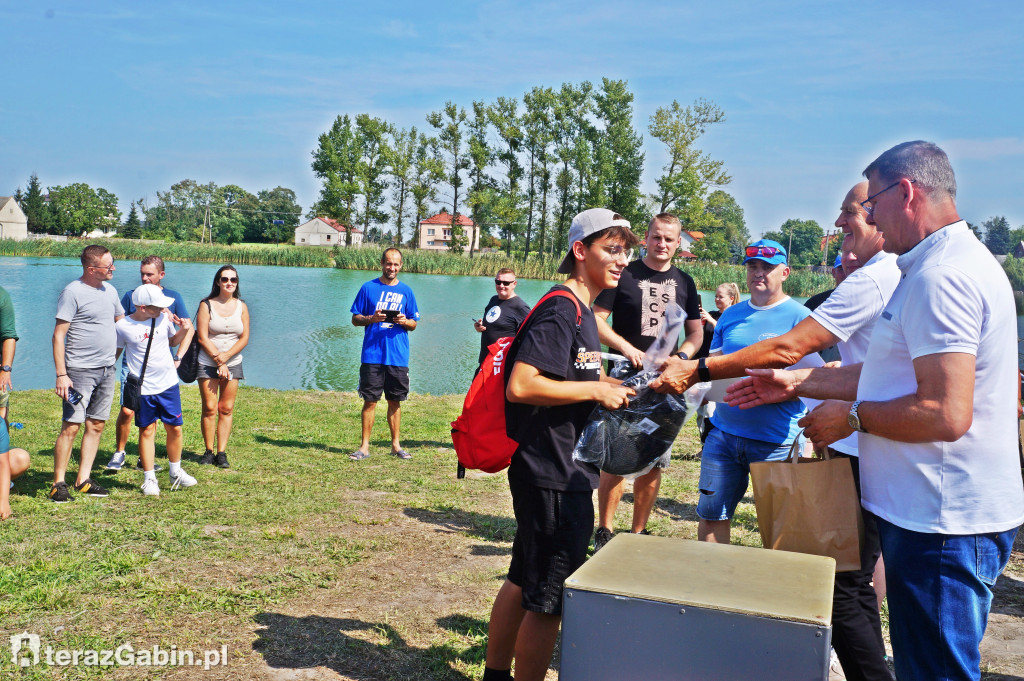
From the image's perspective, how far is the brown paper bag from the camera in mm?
2836

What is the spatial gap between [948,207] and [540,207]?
54.9 m

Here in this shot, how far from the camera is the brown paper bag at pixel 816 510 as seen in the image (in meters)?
2.84

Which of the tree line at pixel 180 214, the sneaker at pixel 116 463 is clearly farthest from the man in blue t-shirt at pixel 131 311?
the tree line at pixel 180 214

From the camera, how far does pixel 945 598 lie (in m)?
2.26

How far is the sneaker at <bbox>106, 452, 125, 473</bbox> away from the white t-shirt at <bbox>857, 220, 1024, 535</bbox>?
277 inches

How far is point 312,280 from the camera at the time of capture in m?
35.0

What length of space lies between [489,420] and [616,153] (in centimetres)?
5438

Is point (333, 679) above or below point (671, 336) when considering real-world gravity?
below

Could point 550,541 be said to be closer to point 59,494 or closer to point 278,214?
point 59,494

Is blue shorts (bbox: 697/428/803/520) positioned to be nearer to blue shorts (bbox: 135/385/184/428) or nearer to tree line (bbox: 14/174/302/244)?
blue shorts (bbox: 135/385/184/428)

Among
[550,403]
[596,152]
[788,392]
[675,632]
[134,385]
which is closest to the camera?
[675,632]

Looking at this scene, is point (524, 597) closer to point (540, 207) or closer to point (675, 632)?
point (675, 632)

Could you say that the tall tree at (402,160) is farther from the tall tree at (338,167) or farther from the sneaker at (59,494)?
the sneaker at (59,494)

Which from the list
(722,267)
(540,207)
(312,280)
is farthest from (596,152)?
(312,280)
